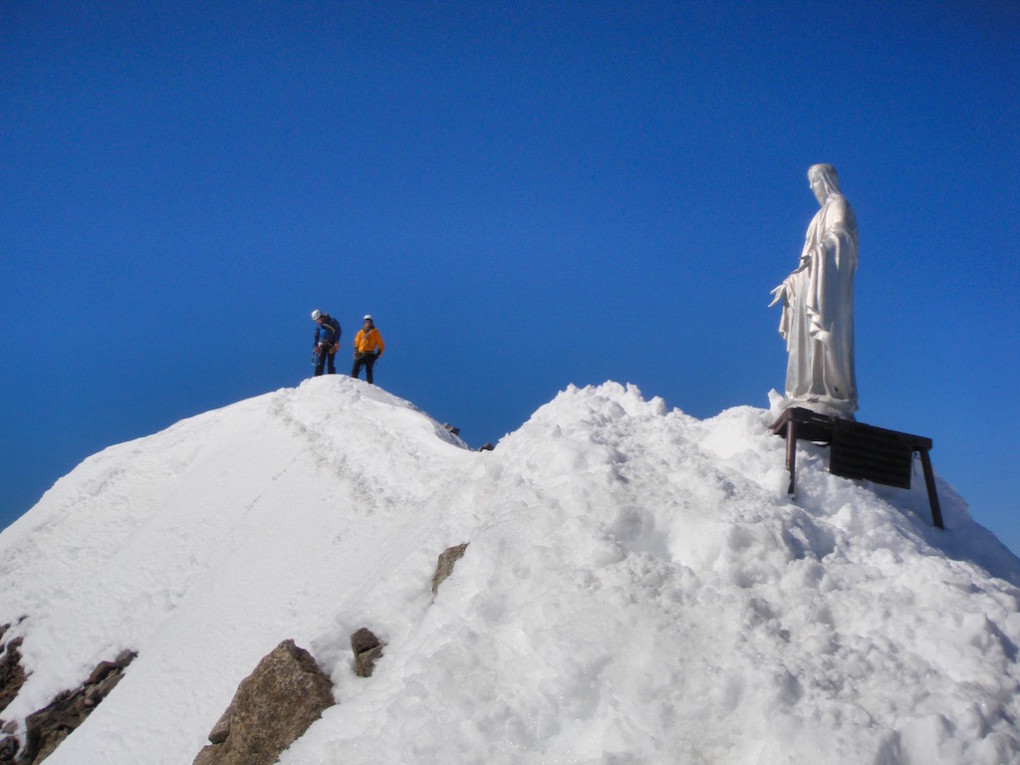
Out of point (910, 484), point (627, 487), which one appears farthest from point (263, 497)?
point (910, 484)

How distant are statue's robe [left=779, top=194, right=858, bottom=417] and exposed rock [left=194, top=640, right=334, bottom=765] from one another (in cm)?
645

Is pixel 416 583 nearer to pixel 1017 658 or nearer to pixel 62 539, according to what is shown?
pixel 1017 658

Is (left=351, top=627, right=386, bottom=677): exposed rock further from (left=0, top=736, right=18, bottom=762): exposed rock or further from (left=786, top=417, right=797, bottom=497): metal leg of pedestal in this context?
(left=0, top=736, right=18, bottom=762): exposed rock

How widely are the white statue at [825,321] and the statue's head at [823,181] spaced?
1.15 feet

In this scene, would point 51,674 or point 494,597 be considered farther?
point 51,674

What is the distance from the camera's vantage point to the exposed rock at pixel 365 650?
294 inches

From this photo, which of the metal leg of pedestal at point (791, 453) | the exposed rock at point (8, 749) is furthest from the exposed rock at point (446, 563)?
the exposed rock at point (8, 749)

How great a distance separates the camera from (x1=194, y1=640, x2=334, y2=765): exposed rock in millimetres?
7180

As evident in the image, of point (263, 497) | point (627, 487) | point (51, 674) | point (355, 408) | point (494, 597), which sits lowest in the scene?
point (51, 674)

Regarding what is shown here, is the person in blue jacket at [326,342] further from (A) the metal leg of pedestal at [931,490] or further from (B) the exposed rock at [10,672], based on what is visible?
(A) the metal leg of pedestal at [931,490]

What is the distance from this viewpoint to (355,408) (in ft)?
57.1

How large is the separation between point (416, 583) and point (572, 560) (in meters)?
2.02

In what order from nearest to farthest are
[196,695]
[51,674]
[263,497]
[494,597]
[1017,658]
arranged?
[1017,658]
[494,597]
[196,695]
[51,674]
[263,497]

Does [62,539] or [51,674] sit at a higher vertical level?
[62,539]
